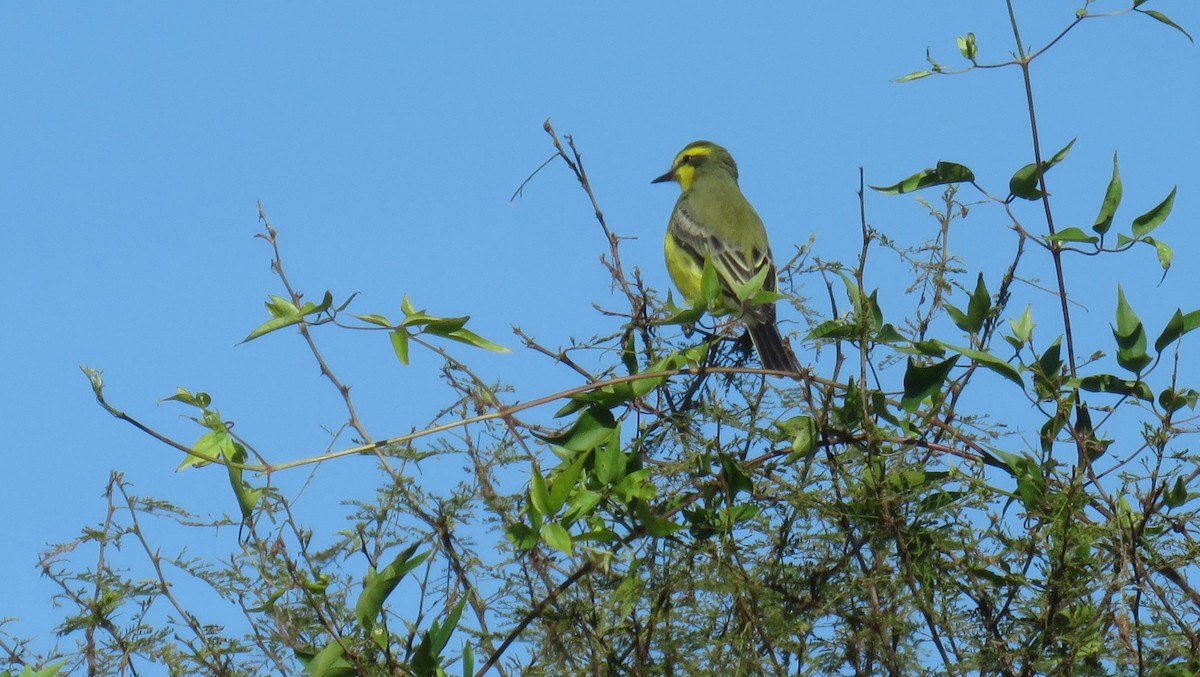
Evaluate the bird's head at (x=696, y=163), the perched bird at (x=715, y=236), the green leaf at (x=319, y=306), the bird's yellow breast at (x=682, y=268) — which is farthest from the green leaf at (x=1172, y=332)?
the bird's head at (x=696, y=163)

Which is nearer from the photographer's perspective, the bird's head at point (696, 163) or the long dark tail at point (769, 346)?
the long dark tail at point (769, 346)

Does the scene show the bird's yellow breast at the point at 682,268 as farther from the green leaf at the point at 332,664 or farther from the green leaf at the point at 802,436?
the green leaf at the point at 332,664

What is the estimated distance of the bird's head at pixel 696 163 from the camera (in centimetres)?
985

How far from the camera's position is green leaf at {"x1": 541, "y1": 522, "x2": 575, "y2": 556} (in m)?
2.30

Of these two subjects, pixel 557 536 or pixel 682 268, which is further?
pixel 682 268

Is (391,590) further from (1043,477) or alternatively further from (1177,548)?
(1177,548)

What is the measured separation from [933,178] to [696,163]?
7116 mm

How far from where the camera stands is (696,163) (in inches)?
390

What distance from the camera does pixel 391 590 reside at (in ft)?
8.21

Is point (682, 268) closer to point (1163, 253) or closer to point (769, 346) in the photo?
point (769, 346)

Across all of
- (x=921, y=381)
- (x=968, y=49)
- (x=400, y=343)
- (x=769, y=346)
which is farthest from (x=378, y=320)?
(x=769, y=346)

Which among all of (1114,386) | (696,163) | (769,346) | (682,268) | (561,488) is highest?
(696,163)

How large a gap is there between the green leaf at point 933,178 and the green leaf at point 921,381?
0.47 m

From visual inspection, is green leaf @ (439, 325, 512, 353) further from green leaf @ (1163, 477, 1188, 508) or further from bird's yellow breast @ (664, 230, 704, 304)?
bird's yellow breast @ (664, 230, 704, 304)
